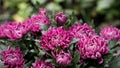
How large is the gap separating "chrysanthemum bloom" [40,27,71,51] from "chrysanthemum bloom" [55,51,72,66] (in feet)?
0.19

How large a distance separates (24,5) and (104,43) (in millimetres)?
3694

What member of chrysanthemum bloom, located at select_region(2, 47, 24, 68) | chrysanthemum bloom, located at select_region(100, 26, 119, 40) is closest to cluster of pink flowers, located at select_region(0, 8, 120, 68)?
chrysanthemum bloom, located at select_region(2, 47, 24, 68)

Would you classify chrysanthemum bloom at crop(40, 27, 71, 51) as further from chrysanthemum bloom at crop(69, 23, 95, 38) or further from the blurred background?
the blurred background

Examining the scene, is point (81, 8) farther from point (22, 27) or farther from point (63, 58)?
point (63, 58)

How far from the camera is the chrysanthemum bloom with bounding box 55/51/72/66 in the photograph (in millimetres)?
1876

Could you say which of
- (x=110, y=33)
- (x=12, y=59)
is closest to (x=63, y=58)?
(x=12, y=59)

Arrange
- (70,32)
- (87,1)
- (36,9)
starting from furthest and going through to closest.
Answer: (87,1), (36,9), (70,32)

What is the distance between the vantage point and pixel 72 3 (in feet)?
18.7

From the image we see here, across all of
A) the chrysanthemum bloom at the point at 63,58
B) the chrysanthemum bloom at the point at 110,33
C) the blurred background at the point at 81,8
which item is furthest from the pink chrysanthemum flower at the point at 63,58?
the blurred background at the point at 81,8

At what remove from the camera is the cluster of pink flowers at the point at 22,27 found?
2.07m

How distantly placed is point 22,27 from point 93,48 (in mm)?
437

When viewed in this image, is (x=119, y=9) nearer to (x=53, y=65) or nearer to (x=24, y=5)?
(x=24, y=5)

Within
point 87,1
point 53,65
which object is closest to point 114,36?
point 53,65

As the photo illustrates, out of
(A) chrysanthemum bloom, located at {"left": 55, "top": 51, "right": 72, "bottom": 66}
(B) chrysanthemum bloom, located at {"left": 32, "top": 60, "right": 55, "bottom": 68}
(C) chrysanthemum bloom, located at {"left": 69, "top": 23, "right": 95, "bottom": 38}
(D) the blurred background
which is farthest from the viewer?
(D) the blurred background
